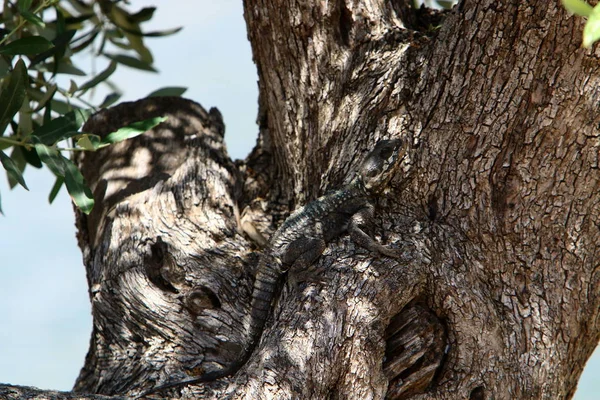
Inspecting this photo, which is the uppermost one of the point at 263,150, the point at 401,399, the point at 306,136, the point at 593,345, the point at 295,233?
the point at 263,150

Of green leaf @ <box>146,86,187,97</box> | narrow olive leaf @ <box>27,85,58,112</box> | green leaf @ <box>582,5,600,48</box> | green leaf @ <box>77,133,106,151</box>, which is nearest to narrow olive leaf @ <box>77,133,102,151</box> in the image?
green leaf @ <box>77,133,106,151</box>

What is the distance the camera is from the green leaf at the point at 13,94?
3.44m

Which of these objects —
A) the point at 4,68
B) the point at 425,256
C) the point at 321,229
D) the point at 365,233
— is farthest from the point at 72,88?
the point at 425,256

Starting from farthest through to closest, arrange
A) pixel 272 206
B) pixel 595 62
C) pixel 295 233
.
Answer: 1. pixel 272 206
2. pixel 295 233
3. pixel 595 62

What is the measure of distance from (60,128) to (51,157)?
27 centimetres

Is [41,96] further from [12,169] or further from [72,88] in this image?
[12,169]

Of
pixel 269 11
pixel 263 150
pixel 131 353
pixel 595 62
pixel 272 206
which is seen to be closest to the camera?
pixel 595 62

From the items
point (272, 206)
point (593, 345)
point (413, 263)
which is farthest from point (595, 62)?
point (272, 206)

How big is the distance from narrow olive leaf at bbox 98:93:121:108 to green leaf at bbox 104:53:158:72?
47 centimetres

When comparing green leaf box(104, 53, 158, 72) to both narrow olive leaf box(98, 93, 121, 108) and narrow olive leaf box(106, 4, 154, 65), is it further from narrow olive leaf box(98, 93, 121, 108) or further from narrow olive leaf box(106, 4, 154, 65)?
narrow olive leaf box(98, 93, 121, 108)

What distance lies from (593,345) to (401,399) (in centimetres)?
114

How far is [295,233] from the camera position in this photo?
3.59 m

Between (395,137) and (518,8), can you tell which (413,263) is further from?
(518,8)

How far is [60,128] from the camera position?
3.61 metres
